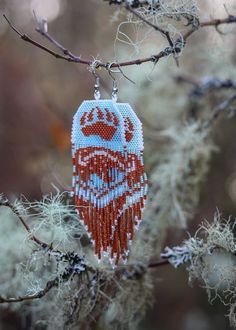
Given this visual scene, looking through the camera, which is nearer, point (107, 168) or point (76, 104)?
point (107, 168)

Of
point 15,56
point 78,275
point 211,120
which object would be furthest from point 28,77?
point 78,275

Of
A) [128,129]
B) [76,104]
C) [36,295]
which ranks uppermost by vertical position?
[128,129]

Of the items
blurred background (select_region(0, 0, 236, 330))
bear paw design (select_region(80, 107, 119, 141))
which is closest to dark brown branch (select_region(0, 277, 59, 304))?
bear paw design (select_region(80, 107, 119, 141))

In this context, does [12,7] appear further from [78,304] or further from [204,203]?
[78,304]

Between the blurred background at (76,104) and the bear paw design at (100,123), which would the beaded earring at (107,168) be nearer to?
the bear paw design at (100,123)

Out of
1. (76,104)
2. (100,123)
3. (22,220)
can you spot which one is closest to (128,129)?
(100,123)

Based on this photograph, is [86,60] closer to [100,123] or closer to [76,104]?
[100,123]

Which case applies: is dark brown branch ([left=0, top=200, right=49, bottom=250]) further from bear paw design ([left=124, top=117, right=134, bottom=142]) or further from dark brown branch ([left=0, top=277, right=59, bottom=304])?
bear paw design ([left=124, top=117, right=134, bottom=142])
